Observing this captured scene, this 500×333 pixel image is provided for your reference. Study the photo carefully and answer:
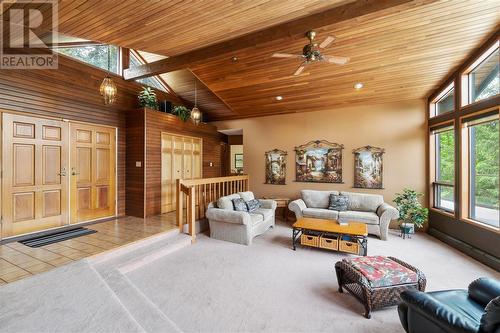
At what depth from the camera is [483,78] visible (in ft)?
12.9

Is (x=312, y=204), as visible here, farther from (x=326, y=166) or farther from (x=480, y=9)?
(x=480, y=9)

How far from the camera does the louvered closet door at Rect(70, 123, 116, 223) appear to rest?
15.2ft

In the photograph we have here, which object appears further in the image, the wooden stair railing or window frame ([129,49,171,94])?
window frame ([129,49,171,94])

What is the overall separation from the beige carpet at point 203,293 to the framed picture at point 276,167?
3126 millimetres

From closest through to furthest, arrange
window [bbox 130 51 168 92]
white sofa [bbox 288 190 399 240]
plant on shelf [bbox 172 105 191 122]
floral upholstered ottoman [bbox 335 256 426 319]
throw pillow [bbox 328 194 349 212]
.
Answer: floral upholstered ottoman [bbox 335 256 426 319] → white sofa [bbox 288 190 399 240] → throw pillow [bbox 328 194 349 212] → window [bbox 130 51 168 92] → plant on shelf [bbox 172 105 191 122]

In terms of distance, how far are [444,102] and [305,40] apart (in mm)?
3570

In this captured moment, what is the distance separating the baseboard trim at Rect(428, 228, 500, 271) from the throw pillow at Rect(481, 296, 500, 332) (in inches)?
115

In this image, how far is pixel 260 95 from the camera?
6.21m

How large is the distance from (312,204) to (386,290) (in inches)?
140

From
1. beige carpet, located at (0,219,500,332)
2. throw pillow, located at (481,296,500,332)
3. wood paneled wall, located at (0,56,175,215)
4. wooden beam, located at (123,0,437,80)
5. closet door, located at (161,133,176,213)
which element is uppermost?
wooden beam, located at (123,0,437,80)

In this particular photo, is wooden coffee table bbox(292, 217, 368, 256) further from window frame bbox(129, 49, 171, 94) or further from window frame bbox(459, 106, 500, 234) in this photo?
window frame bbox(129, 49, 171, 94)

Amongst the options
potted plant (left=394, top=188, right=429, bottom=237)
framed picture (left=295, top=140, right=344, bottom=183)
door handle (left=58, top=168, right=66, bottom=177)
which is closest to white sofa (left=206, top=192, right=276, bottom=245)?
framed picture (left=295, top=140, right=344, bottom=183)

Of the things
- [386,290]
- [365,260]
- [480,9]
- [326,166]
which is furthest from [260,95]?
[386,290]

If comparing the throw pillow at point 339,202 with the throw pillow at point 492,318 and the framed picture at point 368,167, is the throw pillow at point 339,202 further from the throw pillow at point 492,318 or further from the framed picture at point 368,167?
the throw pillow at point 492,318
